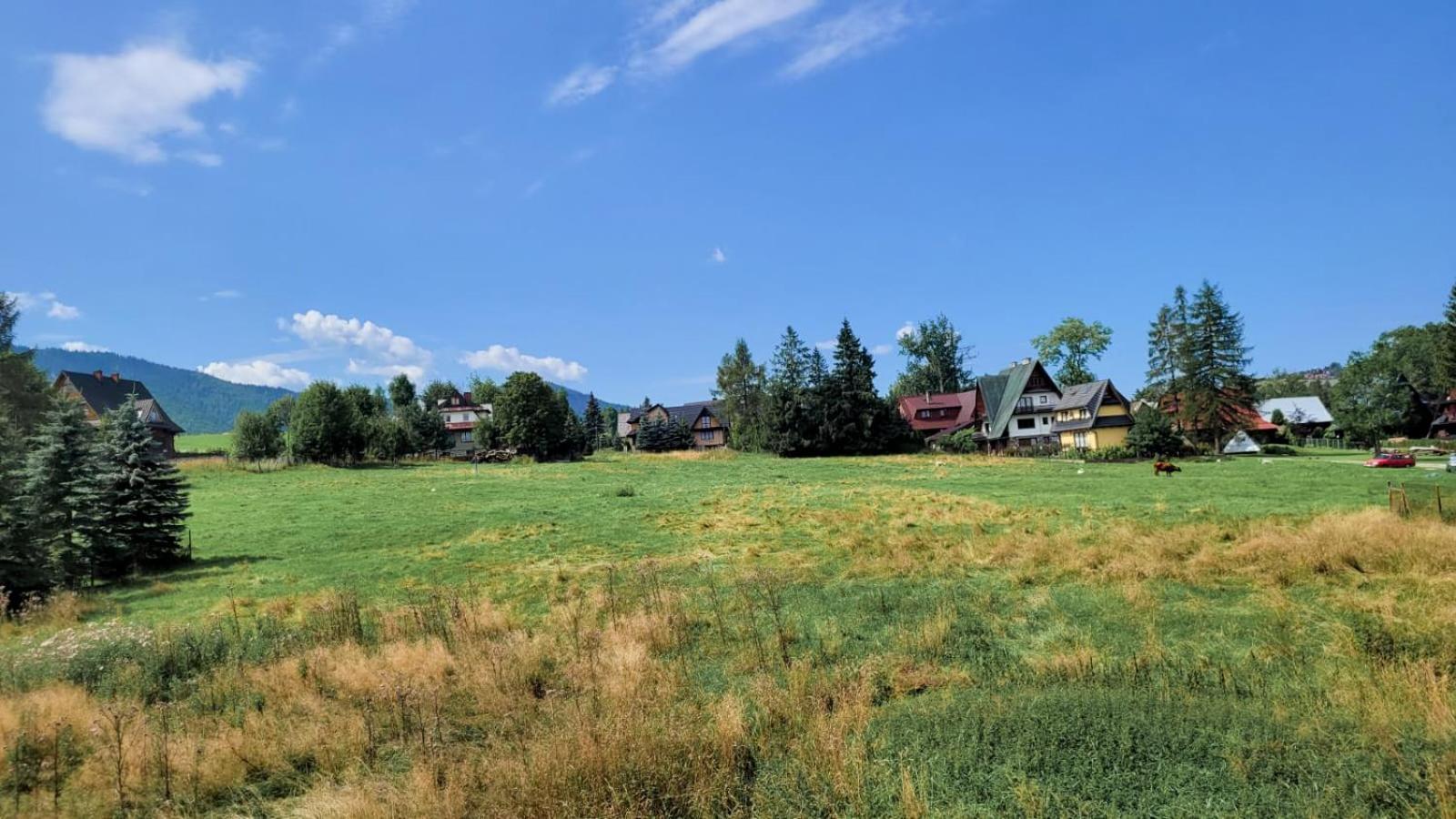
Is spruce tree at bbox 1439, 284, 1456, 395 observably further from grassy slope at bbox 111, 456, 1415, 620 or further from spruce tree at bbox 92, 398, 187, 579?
spruce tree at bbox 92, 398, 187, 579

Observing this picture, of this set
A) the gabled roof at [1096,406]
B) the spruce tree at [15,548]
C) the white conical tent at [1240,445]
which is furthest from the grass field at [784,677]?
the white conical tent at [1240,445]

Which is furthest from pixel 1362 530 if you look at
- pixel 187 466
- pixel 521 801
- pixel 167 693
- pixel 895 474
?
pixel 187 466

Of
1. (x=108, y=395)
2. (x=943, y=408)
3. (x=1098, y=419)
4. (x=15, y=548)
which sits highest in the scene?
(x=108, y=395)

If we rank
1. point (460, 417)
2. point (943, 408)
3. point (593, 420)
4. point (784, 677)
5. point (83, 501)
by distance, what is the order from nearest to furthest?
point (784, 677), point (83, 501), point (943, 408), point (460, 417), point (593, 420)

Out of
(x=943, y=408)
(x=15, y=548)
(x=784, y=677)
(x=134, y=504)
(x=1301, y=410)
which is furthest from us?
(x=1301, y=410)

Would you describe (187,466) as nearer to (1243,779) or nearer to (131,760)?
(131,760)

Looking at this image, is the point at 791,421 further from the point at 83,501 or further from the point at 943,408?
the point at 83,501

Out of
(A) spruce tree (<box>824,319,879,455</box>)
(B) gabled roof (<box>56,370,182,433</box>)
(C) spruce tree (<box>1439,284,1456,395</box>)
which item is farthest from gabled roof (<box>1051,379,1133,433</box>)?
(B) gabled roof (<box>56,370,182,433</box>)

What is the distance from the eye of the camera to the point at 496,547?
19.5m

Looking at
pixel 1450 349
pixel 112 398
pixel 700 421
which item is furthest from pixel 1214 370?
pixel 112 398

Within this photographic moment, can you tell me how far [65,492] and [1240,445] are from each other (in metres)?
85.8

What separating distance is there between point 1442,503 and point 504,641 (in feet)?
75.4

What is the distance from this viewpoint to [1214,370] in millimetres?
61719

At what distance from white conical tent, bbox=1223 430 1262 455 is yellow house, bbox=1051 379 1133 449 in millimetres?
10904
